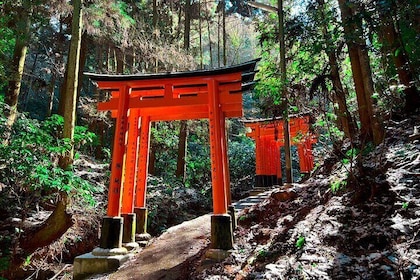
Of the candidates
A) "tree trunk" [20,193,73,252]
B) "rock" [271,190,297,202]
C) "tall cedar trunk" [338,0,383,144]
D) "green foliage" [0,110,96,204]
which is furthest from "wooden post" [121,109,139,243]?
"tall cedar trunk" [338,0,383,144]

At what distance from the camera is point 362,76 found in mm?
5348

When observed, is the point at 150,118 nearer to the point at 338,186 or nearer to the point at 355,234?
the point at 338,186

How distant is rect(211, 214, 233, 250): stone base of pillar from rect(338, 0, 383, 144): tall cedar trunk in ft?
8.83

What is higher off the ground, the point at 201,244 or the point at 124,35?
the point at 124,35

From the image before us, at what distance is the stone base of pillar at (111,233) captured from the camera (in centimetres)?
519

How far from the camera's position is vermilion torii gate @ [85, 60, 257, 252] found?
5.14 meters

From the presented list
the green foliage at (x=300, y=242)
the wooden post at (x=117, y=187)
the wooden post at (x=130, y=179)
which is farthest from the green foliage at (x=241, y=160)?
the green foliage at (x=300, y=242)

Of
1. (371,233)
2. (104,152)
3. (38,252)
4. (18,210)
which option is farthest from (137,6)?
(371,233)

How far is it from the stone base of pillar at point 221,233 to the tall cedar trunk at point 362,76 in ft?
8.83

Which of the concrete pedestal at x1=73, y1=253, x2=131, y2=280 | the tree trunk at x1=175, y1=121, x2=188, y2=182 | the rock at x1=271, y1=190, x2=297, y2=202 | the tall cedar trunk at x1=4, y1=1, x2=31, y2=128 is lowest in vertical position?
the concrete pedestal at x1=73, y1=253, x2=131, y2=280

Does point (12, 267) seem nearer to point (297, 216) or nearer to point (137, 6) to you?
point (297, 216)

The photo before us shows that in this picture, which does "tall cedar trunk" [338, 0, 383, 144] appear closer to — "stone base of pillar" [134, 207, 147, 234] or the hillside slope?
the hillside slope

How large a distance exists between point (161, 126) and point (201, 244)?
23.5 feet

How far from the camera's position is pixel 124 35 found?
8.75m
